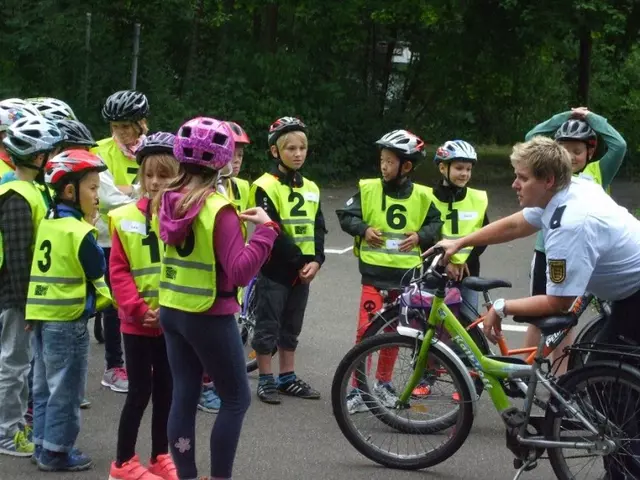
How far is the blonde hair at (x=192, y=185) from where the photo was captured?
15.6ft

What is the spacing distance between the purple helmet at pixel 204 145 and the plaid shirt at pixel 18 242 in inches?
55.9

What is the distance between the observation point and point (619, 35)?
2044 cm

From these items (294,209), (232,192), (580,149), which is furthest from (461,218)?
(232,192)

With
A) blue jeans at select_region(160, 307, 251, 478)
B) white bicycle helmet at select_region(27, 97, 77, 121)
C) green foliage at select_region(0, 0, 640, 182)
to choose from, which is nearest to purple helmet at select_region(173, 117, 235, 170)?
blue jeans at select_region(160, 307, 251, 478)

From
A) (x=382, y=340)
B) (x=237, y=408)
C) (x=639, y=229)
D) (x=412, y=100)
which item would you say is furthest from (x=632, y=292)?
(x=412, y=100)

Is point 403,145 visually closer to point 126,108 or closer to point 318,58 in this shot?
point 126,108

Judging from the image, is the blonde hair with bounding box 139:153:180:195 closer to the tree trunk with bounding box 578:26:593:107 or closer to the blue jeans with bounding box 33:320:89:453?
the blue jeans with bounding box 33:320:89:453

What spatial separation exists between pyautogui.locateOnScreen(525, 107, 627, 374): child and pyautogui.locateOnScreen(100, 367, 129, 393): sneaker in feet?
8.83

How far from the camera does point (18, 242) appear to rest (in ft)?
19.1

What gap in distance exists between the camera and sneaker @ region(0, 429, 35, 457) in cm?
596

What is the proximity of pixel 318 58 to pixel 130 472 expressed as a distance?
57.2 feet

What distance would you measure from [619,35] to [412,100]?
211 inches

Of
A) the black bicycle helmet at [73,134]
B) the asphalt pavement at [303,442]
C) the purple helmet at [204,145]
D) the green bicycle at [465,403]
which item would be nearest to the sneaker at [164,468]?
the asphalt pavement at [303,442]

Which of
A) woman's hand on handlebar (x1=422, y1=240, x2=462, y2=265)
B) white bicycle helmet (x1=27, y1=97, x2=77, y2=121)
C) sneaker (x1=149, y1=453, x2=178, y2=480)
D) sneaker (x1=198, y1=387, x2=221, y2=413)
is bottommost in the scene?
sneaker (x1=198, y1=387, x2=221, y2=413)
